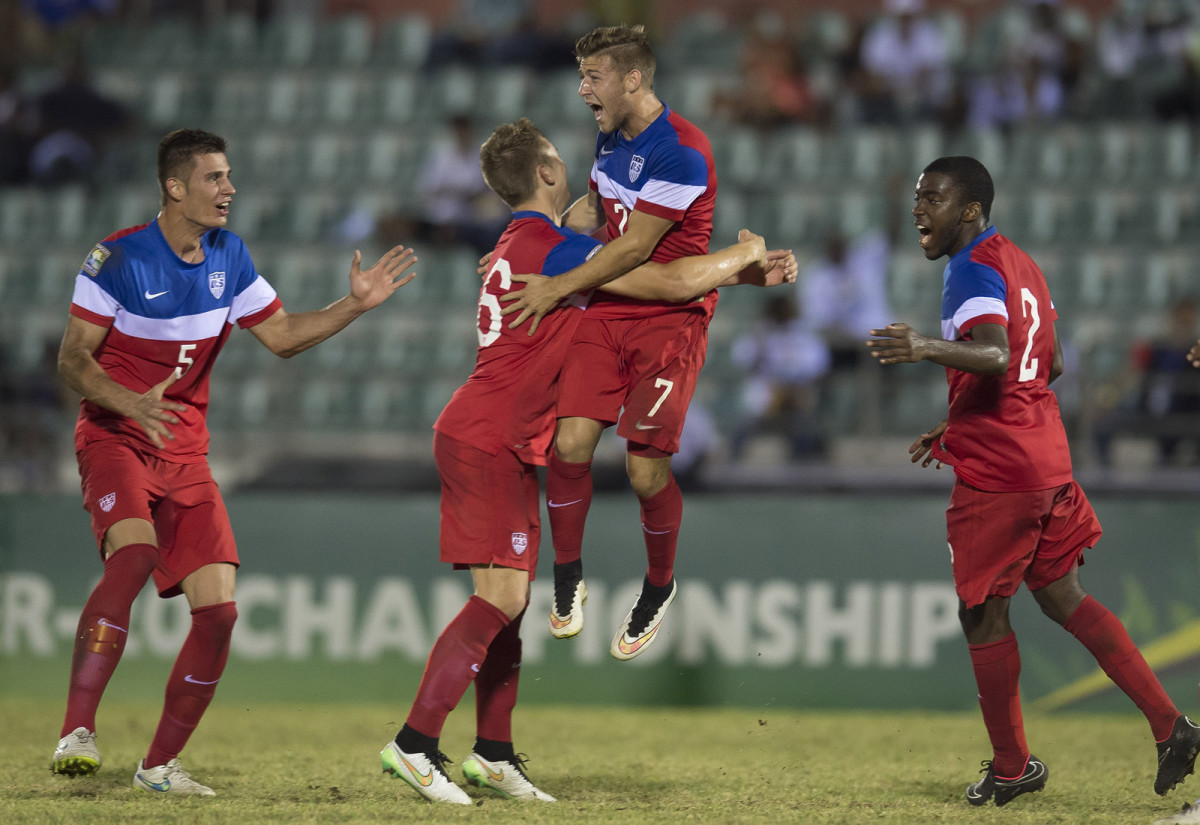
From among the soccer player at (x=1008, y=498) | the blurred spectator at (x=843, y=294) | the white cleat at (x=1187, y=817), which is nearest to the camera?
the white cleat at (x=1187, y=817)

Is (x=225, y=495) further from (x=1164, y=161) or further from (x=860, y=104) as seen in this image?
(x=1164, y=161)

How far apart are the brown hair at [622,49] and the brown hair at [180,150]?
1.63m

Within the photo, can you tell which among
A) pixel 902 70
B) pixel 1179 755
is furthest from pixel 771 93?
pixel 1179 755

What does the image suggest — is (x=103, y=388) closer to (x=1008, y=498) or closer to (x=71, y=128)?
(x=1008, y=498)

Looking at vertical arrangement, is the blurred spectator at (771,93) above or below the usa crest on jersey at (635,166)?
above

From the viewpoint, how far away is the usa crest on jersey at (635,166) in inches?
226

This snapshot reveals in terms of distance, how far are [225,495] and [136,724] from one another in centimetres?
170

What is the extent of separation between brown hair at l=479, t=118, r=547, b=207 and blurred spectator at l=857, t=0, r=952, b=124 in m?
8.06

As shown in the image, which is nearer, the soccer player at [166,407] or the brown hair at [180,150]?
the soccer player at [166,407]

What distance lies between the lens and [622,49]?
18.8 ft

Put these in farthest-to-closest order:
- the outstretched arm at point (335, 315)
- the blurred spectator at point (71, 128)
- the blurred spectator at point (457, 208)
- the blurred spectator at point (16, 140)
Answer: the blurred spectator at point (16, 140) < the blurred spectator at point (71, 128) < the blurred spectator at point (457, 208) < the outstretched arm at point (335, 315)

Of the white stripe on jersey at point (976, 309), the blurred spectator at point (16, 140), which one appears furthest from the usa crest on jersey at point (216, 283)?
the blurred spectator at point (16, 140)

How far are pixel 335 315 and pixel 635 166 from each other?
4.86 feet

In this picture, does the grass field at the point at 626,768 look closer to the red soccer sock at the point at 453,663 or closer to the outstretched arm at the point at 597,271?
the red soccer sock at the point at 453,663
